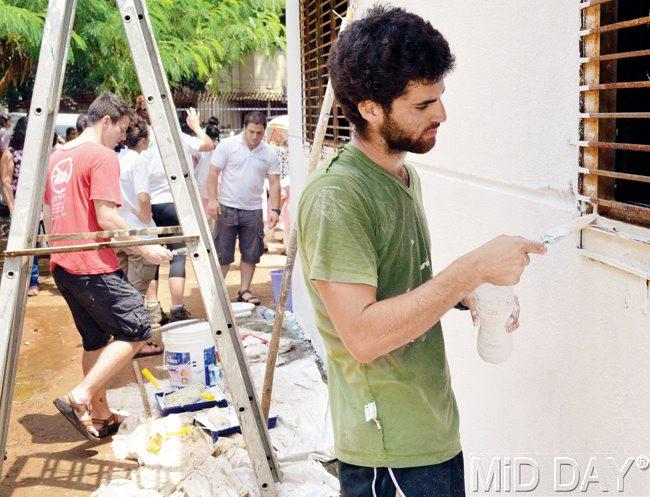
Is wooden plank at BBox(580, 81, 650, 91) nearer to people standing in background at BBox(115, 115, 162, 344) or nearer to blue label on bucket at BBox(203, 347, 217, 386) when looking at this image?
blue label on bucket at BBox(203, 347, 217, 386)

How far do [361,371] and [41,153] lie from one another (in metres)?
2.03

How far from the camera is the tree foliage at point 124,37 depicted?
9102mm

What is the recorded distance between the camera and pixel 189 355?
518cm

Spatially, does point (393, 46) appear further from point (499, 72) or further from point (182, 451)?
point (182, 451)

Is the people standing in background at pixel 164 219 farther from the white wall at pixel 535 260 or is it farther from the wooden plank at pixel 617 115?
the wooden plank at pixel 617 115

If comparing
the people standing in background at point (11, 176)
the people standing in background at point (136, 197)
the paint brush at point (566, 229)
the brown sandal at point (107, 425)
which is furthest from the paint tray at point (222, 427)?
the people standing in background at point (11, 176)

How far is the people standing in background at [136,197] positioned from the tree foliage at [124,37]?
1064 mm

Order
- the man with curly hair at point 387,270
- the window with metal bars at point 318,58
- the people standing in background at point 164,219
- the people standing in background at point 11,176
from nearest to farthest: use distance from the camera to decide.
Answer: the man with curly hair at point 387,270
the window with metal bars at point 318,58
the people standing in background at point 164,219
the people standing in background at point 11,176

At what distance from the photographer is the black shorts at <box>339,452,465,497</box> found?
6.03 feet

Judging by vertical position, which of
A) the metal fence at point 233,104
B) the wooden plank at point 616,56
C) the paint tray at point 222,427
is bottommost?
the paint tray at point 222,427

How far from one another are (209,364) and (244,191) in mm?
2826

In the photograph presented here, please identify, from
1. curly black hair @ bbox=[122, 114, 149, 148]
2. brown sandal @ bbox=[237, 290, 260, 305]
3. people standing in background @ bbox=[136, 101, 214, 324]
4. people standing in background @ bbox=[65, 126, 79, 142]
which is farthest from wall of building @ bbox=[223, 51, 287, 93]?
curly black hair @ bbox=[122, 114, 149, 148]

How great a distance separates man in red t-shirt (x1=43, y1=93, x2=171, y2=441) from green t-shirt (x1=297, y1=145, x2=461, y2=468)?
2.94m

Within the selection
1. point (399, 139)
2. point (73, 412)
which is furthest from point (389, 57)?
point (73, 412)
